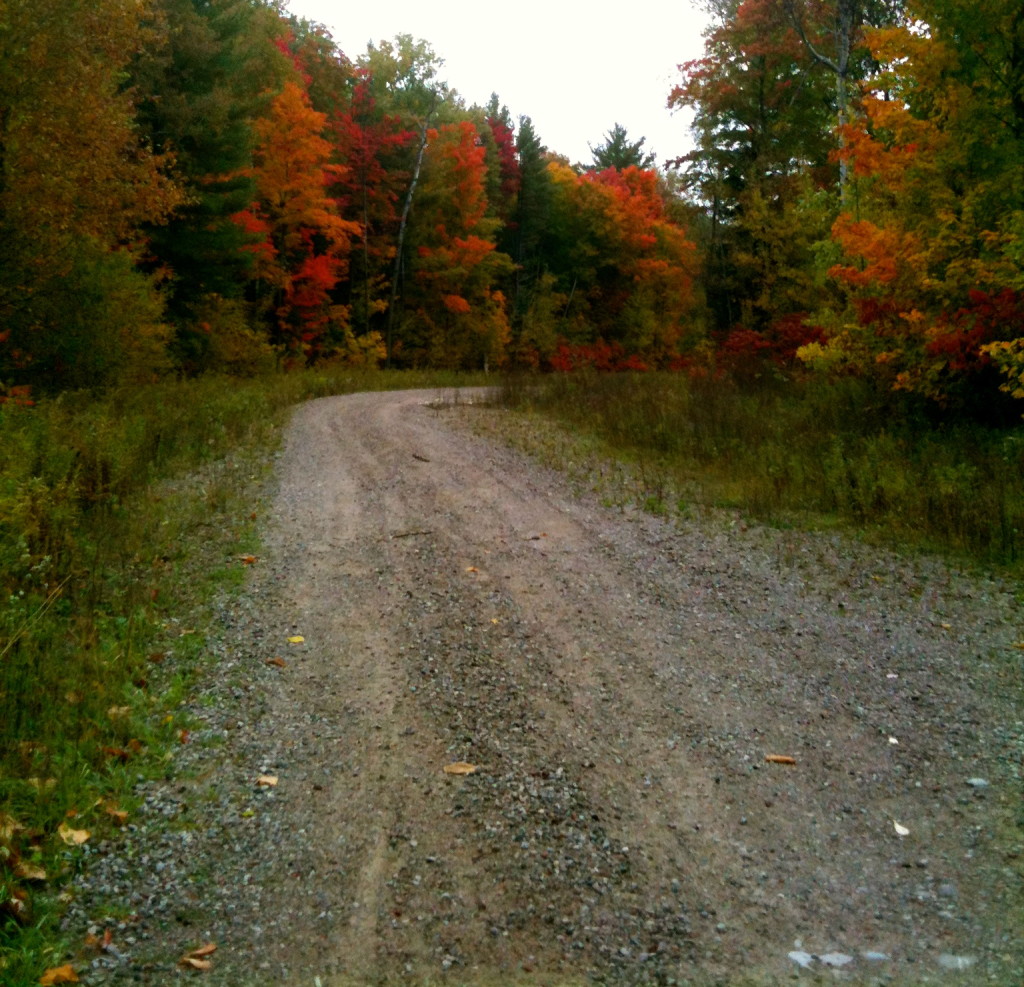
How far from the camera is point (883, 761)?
16.2ft

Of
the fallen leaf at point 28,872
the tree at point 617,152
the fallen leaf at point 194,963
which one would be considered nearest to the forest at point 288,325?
the fallen leaf at point 28,872

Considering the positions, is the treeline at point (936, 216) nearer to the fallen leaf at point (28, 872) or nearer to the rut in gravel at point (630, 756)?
the rut in gravel at point (630, 756)

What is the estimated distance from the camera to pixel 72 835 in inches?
157

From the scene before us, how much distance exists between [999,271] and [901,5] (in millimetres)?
11995

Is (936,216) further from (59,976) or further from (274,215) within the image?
(274,215)

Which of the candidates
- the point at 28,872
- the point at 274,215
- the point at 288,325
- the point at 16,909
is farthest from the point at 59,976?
the point at 288,325

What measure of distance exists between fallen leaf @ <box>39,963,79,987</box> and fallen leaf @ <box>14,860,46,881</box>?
58cm

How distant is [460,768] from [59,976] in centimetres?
205

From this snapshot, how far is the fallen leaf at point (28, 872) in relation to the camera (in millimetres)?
3678

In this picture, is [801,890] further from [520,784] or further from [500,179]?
[500,179]

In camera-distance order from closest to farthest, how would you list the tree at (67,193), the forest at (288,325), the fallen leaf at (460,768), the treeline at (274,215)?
the fallen leaf at (460,768), the forest at (288,325), the tree at (67,193), the treeline at (274,215)

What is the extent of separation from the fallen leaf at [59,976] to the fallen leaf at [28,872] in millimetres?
577

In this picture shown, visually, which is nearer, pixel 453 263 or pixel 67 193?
pixel 67 193

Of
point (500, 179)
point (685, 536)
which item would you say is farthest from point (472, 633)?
point (500, 179)
